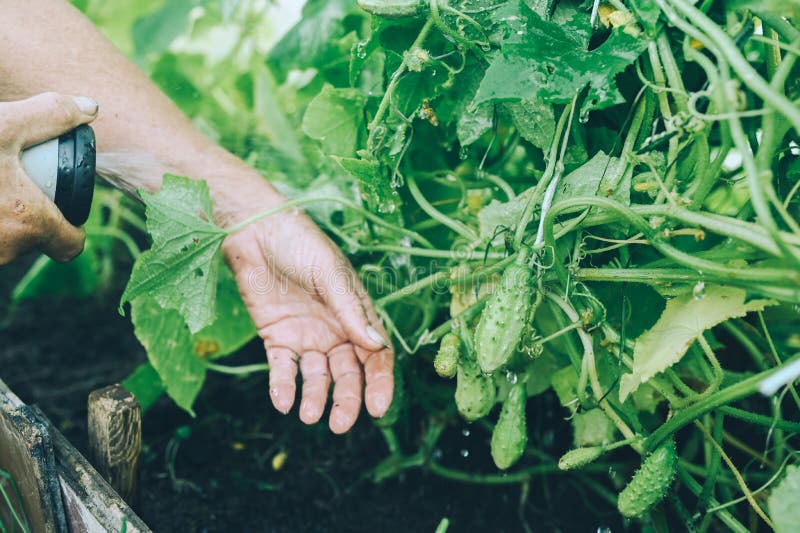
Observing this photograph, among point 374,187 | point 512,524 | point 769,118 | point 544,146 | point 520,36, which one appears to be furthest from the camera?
point 512,524

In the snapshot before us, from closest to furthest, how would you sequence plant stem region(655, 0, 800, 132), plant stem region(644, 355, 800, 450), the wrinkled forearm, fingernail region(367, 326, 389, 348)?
plant stem region(655, 0, 800, 132)
plant stem region(644, 355, 800, 450)
fingernail region(367, 326, 389, 348)
the wrinkled forearm

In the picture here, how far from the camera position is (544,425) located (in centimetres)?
153

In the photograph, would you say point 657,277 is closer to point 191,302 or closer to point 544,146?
point 544,146

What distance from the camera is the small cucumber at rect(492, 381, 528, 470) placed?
102 cm

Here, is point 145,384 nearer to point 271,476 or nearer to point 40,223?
point 271,476

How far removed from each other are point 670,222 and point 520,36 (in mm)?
297

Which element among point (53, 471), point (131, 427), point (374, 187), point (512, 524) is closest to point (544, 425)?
point (512, 524)

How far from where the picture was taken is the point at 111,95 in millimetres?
1279

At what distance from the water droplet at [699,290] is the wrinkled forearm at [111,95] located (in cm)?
75

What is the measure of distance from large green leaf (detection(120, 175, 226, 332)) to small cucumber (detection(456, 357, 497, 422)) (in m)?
0.42

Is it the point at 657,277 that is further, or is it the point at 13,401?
the point at 13,401

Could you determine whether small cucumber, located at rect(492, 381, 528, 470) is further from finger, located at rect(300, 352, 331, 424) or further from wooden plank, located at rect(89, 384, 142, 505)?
wooden plank, located at rect(89, 384, 142, 505)

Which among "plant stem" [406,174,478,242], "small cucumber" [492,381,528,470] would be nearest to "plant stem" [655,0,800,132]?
"plant stem" [406,174,478,242]

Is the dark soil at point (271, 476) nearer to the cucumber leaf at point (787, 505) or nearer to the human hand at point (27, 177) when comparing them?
the human hand at point (27, 177)
